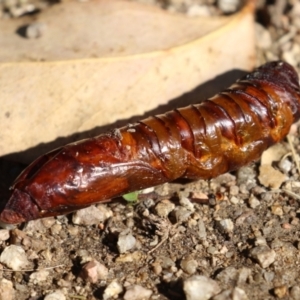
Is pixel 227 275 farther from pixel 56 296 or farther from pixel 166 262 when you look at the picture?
pixel 56 296

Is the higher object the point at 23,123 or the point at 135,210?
the point at 23,123

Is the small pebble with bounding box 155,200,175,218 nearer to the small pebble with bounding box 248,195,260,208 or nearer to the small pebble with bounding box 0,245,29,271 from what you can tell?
the small pebble with bounding box 248,195,260,208

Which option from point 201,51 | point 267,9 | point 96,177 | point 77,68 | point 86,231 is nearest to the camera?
point 96,177

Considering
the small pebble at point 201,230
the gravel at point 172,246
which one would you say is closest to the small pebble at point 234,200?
the gravel at point 172,246

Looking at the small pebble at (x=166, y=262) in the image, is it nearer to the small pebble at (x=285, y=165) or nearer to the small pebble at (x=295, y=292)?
the small pebble at (x=295, y=292)

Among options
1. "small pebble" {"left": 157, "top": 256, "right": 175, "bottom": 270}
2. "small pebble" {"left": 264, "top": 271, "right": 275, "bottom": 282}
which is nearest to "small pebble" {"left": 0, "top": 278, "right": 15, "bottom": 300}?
"small pebble" {"left": 157, "top": 256, "right": 175, "bottom": 270}

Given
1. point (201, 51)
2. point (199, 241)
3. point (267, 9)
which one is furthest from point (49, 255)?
point (267, 9)

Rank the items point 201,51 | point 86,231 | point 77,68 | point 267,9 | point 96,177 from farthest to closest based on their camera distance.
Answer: point 267,9
point 201,51
point 77,68
point 86,231
point 96,177

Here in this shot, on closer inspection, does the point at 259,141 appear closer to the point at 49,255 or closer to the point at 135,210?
the point at 135,210
